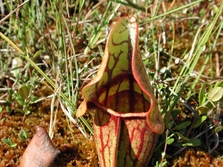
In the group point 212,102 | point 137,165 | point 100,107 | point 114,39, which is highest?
point 114,39

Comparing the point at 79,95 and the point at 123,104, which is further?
the point at 79,95

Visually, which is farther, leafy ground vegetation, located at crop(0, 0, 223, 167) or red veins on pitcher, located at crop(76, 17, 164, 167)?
leafy ground vegetation, located at crop(0, 0, 223, 167)

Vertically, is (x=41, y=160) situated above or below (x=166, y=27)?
below

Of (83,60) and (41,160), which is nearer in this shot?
(41,160)

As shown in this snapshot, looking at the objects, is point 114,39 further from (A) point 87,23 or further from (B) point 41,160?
(A) point 87,23

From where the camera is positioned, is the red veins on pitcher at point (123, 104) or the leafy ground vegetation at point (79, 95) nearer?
the red veins on pitcher at point (123, 104)

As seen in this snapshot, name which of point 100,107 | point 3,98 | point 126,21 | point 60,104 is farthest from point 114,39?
point 3,98

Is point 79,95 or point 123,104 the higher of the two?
point 123,104

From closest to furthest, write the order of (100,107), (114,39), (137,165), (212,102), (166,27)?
(114,39)
(100,107)
(137,165)
(212,102)
(166,27)
